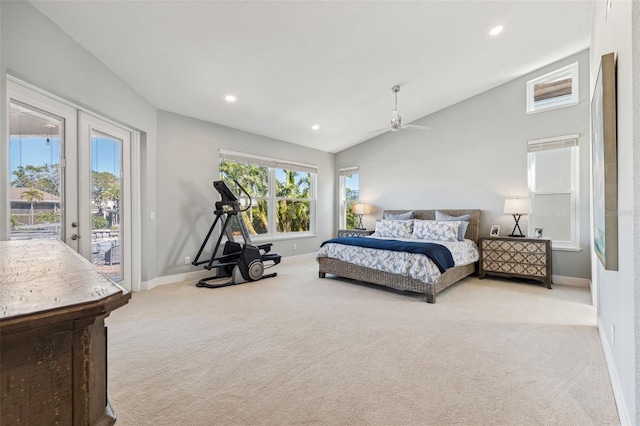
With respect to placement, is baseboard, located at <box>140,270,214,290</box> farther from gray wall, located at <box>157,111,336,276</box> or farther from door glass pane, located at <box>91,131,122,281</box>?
door glass pane, located at <box>91,131,122,281</box>

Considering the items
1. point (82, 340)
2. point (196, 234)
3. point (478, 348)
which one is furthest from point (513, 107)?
point (82, 340)

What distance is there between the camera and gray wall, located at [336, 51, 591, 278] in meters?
4.32

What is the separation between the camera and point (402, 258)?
3803 millimetres

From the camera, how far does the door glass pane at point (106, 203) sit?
3.42m

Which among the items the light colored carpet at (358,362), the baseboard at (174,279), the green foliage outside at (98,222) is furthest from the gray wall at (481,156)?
the green foliage outside at (98,222)

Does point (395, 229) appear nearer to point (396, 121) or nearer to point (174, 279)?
point (396, 121)

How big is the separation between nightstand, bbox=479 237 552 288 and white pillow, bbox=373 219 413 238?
1199 mm

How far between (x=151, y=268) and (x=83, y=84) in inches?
97.3

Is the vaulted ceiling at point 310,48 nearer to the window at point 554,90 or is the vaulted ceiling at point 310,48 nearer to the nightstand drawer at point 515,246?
the window at point 554,90

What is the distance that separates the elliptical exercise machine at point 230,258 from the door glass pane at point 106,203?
1.08 meters

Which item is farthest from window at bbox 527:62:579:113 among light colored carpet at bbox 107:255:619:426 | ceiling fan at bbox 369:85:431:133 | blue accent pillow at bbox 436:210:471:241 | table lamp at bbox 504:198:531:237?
light colored carpet at bbox 107:255:619:426

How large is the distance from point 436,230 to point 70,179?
5006 mm

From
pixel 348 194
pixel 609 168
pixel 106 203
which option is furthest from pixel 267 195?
pixel 609 168

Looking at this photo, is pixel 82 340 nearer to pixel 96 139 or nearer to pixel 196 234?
pixel 96 139
